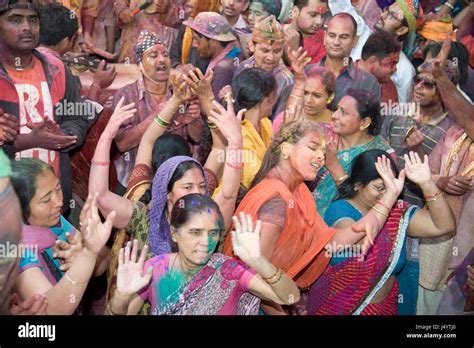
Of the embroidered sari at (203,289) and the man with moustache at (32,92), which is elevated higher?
the man with moustache at (32,92)

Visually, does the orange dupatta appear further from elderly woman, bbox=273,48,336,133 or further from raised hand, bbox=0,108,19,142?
raised hand, bbox=0,108,19,142

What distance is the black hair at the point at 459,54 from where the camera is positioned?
8.96 metres

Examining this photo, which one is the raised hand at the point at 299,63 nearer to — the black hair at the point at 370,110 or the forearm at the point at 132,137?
the black hair at the point at 370,110

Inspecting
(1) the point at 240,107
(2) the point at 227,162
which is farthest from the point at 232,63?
(2) the point at 227,162

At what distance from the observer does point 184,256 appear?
7602mm

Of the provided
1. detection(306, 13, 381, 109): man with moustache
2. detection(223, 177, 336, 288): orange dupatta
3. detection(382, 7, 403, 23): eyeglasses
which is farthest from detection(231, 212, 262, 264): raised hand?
detection(382, 7, 403, 23): eyeglasses

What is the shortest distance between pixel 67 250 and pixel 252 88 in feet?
4.84

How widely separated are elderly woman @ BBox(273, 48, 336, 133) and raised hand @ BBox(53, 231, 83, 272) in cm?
150

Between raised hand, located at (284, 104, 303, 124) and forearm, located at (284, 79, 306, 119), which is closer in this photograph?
raised hand, located at (284, 104, 303, 124)

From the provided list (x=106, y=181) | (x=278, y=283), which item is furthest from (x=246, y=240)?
(x=106, y=181)

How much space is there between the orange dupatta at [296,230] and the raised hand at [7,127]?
3.92ft

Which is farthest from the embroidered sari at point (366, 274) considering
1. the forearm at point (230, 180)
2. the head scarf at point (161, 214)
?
the head scarf at point (161, 214)

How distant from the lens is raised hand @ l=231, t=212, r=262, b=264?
7484 mm

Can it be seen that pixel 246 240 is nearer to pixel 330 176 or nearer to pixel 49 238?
pixel 49 238
